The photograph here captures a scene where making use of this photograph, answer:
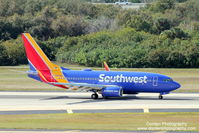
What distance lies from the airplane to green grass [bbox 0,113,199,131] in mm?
12536

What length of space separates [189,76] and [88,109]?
1582 inches

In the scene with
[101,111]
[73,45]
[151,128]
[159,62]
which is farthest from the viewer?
[73,45]

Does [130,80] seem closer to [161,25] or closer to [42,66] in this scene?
[42,66]

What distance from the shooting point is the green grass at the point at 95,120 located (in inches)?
1595

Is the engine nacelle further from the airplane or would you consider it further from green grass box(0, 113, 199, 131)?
green grass box(0, 113, 199, 131)

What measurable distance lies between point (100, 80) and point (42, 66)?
7.26 m

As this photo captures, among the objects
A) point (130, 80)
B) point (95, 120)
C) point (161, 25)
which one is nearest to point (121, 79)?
point (130, 80)

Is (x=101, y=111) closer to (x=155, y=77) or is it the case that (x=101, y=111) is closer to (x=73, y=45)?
(x=155, y=77)

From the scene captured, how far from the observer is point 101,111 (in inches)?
1973

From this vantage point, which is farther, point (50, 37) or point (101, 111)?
point (50, 37)

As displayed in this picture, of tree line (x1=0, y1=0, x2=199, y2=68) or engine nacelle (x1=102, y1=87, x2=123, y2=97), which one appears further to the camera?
tree line (x1=0, y1=0, x2=199, y2=68)

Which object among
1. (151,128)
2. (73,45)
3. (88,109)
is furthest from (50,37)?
(151,128)

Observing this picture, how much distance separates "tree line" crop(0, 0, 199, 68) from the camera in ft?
340

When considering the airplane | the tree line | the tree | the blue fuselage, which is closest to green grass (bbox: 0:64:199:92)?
the airplane
